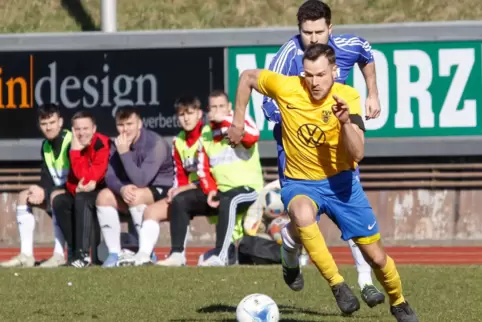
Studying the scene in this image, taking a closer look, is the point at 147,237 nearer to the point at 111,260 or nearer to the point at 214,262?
the point at 111,260

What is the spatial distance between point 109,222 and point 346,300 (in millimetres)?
5536

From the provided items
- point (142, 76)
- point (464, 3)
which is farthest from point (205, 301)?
point (464, 3)

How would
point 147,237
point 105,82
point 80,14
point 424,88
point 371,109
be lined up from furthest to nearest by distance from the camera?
point 80,14 → point 105,82 → point 424,88 → point 147,237 → point 371,109

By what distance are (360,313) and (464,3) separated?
365 inches

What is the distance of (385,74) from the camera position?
15523mm

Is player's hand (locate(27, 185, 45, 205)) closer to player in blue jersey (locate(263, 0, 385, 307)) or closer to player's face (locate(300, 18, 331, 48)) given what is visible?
player in blue jersey (locate(263, 0, 385, 307))

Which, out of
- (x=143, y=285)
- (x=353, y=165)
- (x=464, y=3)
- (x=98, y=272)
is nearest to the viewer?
(x=353, y=165)

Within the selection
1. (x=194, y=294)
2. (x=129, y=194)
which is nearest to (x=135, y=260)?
(x=129, y=194)

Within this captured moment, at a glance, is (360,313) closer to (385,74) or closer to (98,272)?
(98,272)

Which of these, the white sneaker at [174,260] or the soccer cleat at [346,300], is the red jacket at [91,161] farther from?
the soccer cleat at [346,300]

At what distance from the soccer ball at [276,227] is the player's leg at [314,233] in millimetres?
4964

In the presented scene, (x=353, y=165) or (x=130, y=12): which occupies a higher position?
(x=130, y=12)

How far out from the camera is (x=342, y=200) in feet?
26.0

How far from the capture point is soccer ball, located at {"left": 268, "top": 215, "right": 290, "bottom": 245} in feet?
42.4
